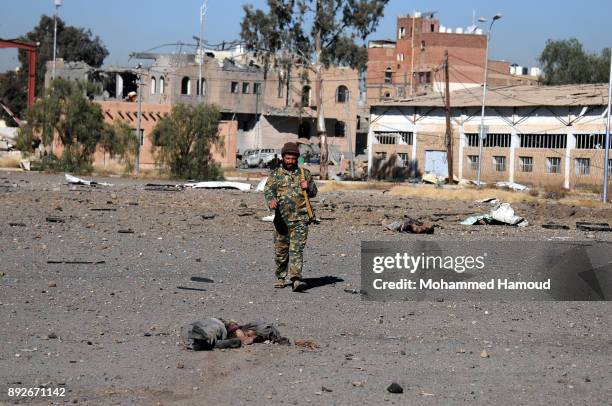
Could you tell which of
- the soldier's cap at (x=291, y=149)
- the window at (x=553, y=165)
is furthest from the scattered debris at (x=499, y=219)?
the window at (x=553, y=165)

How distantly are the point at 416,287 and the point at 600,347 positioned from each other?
3.42 m

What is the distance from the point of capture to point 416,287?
11.9 m

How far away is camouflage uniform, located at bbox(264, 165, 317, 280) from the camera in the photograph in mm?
11219

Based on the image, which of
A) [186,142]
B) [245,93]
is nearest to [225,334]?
[186,142]

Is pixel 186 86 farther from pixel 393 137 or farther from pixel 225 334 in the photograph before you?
pixel 225 334

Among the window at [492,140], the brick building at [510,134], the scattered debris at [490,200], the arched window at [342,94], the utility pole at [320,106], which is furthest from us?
the arched window at [342,94]

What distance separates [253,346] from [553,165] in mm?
49307

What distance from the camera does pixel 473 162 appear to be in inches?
2347

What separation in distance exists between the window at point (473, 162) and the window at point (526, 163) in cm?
311

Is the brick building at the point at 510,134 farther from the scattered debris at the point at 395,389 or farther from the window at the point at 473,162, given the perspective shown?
the scattered debris at the point at 395,389

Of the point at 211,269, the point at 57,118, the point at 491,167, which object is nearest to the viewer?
the point at 211,269

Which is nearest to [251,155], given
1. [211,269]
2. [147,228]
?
[147,228]

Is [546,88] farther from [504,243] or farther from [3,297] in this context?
[3,297]

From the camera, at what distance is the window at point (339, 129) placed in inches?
3302
